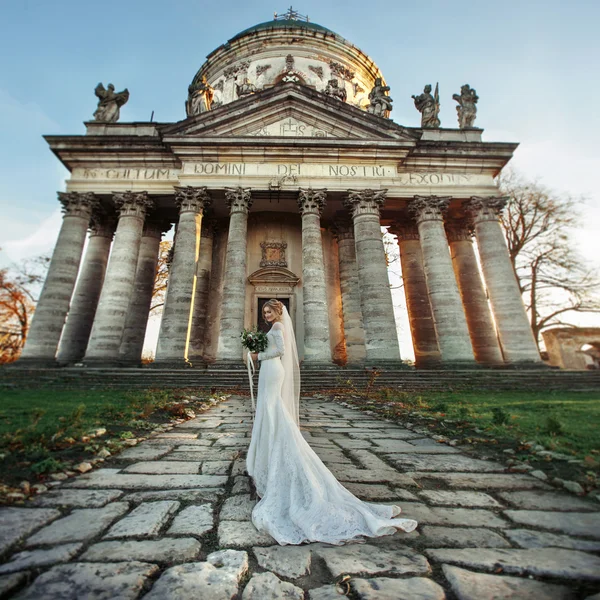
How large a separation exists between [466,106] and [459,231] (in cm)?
664

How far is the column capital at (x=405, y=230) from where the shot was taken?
59.5ft

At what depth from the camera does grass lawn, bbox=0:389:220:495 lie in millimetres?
3268

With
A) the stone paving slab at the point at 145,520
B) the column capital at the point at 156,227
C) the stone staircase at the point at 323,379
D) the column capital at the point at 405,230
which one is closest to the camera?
the stone paving slab at the point at 145,520

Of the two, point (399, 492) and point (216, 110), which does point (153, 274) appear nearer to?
point (216, 110)

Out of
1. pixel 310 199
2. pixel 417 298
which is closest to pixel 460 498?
pixel 310 199

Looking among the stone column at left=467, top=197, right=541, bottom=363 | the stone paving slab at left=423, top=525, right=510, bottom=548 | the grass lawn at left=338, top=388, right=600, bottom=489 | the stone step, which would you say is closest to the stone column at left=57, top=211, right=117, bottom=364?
the stone step

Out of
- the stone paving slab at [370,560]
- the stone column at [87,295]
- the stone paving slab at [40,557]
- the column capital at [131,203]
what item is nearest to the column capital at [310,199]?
the column capital at [131,203]

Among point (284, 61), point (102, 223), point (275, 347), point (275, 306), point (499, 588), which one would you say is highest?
point (284, 61)

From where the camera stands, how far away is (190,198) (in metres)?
15.0

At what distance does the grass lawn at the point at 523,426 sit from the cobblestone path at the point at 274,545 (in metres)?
0.56

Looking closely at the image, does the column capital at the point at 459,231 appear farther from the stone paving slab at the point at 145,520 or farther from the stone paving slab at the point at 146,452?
the stone paving slab at the point at 145,520

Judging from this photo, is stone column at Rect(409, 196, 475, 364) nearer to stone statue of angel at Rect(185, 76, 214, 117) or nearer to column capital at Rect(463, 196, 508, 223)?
column capital at Rect(463, 196, 508, 223)

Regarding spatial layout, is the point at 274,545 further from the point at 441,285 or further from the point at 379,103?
the point at 379,103

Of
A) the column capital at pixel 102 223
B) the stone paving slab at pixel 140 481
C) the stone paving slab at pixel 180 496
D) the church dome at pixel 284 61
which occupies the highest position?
the church dome at pixel 284 61
